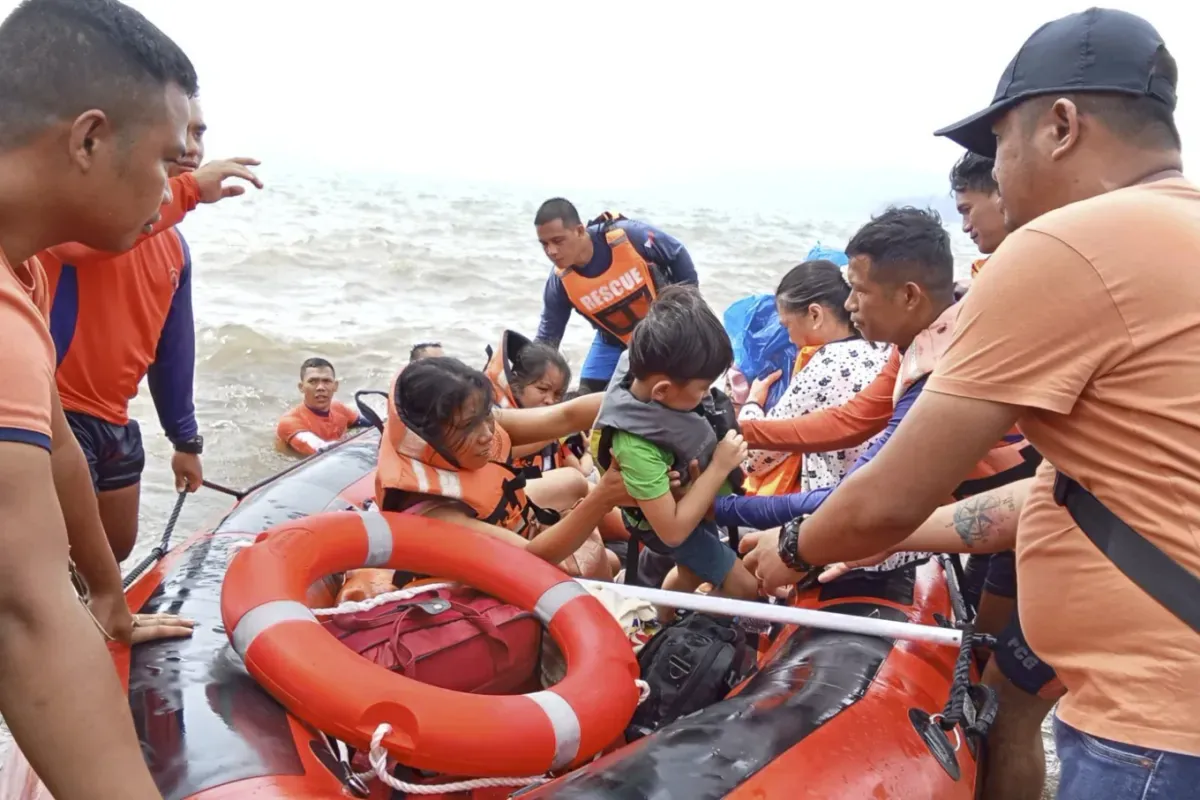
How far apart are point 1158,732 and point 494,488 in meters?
1.78

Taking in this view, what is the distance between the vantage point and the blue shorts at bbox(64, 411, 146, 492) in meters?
2.90

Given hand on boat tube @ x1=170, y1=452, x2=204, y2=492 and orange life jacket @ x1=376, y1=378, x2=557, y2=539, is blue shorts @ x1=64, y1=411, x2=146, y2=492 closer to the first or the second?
hand on boat tube @ x1=170, y1=452, x2=204, y2=492

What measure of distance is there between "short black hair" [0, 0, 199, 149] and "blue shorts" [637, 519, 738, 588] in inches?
71.9

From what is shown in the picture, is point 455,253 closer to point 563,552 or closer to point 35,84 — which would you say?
point 563,552

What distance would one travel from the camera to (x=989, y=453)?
7.68ft

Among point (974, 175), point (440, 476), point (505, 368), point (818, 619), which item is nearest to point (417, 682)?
point (440, 476)

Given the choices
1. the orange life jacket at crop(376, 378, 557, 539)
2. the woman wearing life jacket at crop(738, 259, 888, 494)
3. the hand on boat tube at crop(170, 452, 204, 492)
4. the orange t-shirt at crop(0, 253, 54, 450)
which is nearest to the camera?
the orange t-shirt at crop(0, 253, 54, 450)

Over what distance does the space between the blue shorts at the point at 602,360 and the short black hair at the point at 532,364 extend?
1704 mm

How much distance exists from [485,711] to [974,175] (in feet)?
6.44

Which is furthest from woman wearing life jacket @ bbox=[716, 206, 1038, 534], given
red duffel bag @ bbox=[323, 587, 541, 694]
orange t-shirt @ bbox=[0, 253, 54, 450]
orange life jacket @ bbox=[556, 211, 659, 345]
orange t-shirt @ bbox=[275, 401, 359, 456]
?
orange t-shirt @ bbox=[275, 401, 359, 456]

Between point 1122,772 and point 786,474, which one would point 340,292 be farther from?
point 1122,772

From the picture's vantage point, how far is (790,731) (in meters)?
1.97

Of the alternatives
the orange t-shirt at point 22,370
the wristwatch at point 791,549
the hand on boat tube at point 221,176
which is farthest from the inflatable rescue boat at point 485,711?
the hand on boat tube at point 221,176

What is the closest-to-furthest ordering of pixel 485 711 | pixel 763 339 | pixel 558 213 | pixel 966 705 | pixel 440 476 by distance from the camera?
1. pixel 485 711
2. pixel 966 705
3. pixel 440 476
4. pixel 763 339
5. pixel 558 213
